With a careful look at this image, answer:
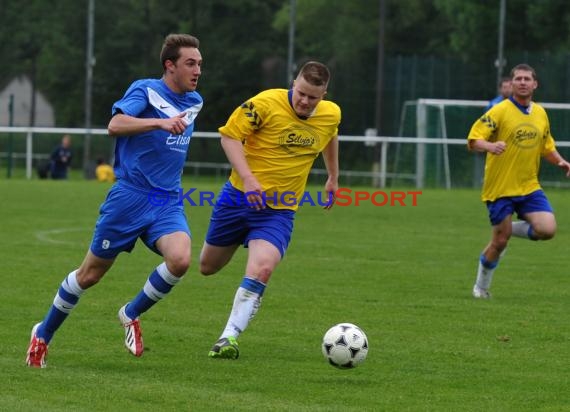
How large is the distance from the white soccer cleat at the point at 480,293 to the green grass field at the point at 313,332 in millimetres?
176

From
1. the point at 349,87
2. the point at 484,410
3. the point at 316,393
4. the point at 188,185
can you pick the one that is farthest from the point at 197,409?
the point at 349,87

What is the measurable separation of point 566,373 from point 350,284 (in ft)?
16.3

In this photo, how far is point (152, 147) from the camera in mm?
7707

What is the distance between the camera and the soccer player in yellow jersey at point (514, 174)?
38.1 feet

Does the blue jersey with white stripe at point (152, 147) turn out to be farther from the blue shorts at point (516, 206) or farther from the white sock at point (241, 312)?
the blue shorts at point (516, 206)

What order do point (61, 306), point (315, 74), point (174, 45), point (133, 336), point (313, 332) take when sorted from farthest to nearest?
point (313, 332) → point (315, 74) → point (133, 336) → point (174, 45) → point (61, 306)

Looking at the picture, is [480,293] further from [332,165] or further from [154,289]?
[154,289]

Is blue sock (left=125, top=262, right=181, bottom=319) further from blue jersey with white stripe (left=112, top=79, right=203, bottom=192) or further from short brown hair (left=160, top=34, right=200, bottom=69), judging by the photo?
short brown hair (left=160, top=34, right=200, bottom=69)

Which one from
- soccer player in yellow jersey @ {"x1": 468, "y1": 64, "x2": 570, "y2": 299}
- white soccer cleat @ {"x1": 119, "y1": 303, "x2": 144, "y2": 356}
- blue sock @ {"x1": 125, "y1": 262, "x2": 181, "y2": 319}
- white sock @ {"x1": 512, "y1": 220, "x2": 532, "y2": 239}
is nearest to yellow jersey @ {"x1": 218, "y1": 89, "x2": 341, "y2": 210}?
blue sock @ {"x1": 125, "y1": 262, "x2": 181, "y2": 319}

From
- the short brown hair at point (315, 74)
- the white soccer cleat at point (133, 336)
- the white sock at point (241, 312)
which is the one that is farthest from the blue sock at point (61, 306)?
the short brown hair at point (315, 74)

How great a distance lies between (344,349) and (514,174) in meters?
4.74

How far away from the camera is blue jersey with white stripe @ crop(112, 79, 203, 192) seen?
7688 mm

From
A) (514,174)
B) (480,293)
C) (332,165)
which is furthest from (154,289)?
(514,174)

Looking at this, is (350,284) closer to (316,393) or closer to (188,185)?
(316,393)
